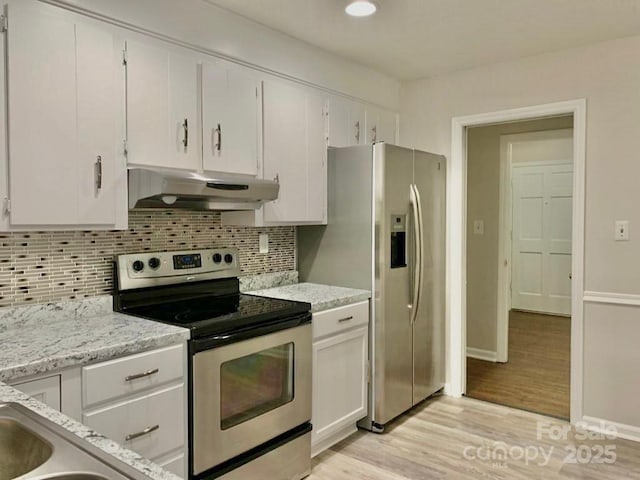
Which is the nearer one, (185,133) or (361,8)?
(185,133)

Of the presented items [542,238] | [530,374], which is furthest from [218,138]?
[542,238]

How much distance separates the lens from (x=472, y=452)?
109 inches

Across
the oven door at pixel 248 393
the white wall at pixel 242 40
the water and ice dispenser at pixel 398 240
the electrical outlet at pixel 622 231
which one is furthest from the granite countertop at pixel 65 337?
the electrical outlet at pixel 622 231

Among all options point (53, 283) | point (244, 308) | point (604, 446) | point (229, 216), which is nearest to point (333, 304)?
point (244, 308)

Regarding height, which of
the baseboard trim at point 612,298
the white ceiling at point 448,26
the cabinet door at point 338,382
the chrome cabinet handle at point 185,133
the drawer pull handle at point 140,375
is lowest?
the cabinet door at point 338,382

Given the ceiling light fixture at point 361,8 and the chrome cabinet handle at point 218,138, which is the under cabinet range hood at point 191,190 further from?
the ceiling light fixture at point 361,8

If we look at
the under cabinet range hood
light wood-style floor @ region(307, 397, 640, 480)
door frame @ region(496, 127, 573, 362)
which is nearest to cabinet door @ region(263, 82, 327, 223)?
the under cabinet range hood

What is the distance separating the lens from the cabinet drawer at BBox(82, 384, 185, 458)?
5.58ft

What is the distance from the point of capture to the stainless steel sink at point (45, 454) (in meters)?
0.80

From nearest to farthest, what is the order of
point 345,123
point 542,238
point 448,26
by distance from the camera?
point 448,26, point 345,123, point 542,238

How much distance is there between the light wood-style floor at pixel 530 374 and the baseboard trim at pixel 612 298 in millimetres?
841

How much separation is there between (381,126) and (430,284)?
126 cm

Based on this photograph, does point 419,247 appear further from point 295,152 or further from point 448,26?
point 448,26

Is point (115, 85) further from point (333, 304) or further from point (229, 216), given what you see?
point (333, 304)
